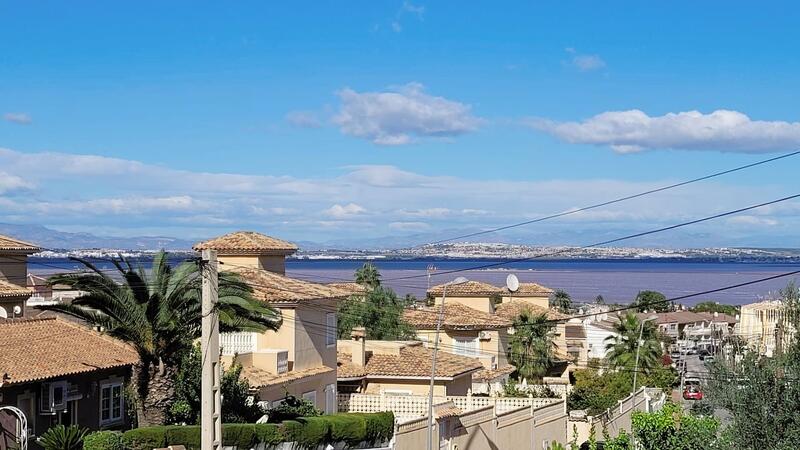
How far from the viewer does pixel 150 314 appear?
2625 centimetres

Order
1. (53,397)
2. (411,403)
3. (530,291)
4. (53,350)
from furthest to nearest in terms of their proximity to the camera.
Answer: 1. (530,291)
2. (411,403)
3. (53,350)
4. (53,397)

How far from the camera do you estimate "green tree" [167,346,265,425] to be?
2864 cm

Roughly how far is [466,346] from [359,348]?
494 inches

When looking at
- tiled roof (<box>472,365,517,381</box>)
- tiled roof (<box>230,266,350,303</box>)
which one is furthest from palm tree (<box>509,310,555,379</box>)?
tiled roof (<box>230,266,350,303</box>)

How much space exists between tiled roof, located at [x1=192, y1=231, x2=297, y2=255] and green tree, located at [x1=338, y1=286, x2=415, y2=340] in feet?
54.7

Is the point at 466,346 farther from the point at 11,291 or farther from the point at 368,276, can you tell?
the point at 368,276

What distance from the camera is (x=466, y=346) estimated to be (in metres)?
53.5

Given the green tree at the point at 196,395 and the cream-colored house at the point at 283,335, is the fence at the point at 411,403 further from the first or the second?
the green tree at the point at 196,395

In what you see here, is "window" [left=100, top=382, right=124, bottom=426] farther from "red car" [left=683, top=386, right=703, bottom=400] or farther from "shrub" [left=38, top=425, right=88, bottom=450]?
"red car" [left=683, top=386, right=703, bottom=400]

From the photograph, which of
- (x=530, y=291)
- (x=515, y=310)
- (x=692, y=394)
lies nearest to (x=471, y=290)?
(x=515, y=310)

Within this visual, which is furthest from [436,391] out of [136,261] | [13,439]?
[13,439]

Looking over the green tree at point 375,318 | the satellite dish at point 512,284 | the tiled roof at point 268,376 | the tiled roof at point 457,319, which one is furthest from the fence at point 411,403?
the satellite dish at point 512,284

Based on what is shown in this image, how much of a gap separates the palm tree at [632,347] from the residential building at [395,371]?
22.5 meters

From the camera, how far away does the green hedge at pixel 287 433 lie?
25047mm
